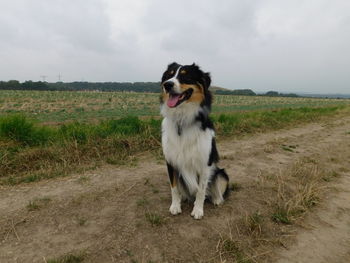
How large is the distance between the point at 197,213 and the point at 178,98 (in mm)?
1481

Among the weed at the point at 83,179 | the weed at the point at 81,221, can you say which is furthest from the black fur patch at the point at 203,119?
the weed at the point at 83,179

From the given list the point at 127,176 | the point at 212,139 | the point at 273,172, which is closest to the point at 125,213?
the point at 127,176

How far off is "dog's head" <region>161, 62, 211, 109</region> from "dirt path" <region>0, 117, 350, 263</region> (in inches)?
57.4

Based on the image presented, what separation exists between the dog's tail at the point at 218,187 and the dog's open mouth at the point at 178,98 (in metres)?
1.13

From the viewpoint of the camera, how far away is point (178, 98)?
2.63 meters

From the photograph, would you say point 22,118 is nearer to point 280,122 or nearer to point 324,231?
point 324,231

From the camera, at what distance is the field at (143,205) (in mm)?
2215

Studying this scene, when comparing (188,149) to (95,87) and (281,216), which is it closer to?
(281,216)

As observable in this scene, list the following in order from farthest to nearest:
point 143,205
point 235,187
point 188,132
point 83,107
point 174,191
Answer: point 83,107 → point 235,187 → point 143,205 → point 174,191 → point 188,132

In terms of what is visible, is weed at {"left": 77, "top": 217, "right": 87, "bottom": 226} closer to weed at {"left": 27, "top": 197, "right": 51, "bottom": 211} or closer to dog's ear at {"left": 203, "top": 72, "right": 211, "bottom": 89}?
weed at {"left": 27, "top": 197, "right": 51, "bottom": 211}

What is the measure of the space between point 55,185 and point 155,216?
1897mm

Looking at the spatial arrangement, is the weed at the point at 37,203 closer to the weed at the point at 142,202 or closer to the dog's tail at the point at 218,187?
the weed at the point at 142,202

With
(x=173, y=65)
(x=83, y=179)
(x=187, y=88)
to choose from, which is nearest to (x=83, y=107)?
(x=83, y=179)

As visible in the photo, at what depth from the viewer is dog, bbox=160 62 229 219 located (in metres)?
2.62
